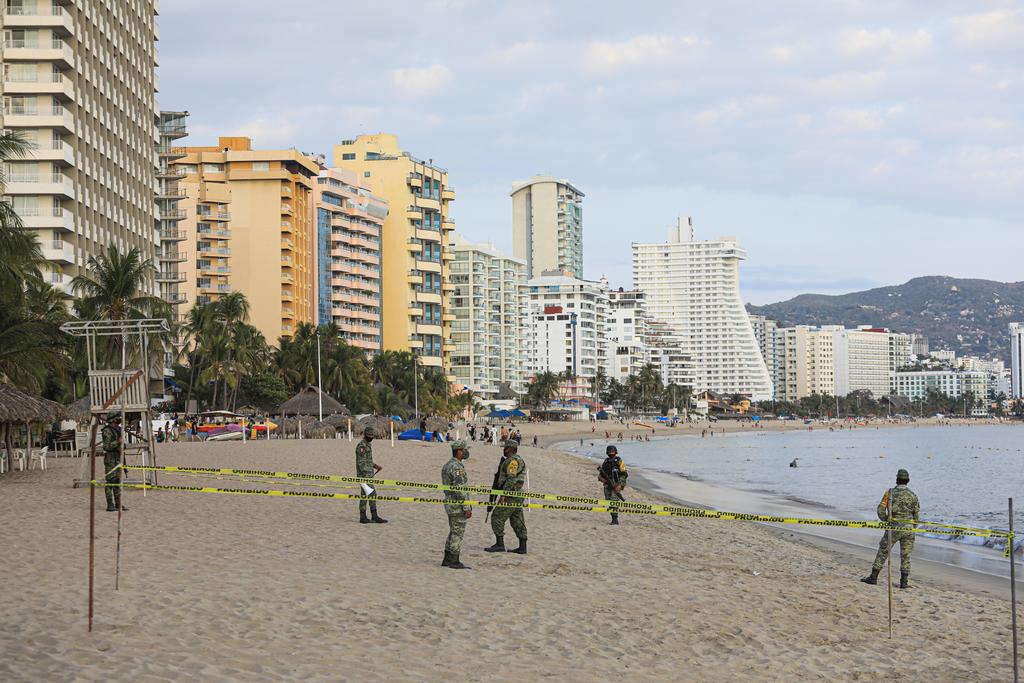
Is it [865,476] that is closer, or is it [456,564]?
[456,564]

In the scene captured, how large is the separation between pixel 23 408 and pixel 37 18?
45553 mm

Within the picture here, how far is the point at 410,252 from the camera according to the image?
137 m

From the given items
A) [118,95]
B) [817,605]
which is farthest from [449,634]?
[118,95]

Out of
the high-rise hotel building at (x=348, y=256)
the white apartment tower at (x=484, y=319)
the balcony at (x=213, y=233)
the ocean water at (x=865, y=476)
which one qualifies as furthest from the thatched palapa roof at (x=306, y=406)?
the white apartment tower at (x=484, y=319)

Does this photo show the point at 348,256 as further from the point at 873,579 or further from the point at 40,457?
the point at 873,579

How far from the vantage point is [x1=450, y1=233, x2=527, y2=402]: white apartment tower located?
17312 cm

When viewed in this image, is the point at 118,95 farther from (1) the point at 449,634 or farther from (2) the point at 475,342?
(2) the point at 475,342

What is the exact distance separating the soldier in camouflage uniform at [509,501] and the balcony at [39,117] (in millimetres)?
56985

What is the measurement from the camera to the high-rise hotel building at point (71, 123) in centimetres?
6538

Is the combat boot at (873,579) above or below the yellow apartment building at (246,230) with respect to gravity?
below

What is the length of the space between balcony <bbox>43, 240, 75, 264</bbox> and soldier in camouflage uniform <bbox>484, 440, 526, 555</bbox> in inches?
2128

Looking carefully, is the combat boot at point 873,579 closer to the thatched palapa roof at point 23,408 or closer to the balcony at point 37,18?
the thatched palapa roof at point 23,408

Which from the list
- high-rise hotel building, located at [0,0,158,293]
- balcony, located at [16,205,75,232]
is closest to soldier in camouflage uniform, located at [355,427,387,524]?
high-rise hotel building, located at [0,0,158,293]

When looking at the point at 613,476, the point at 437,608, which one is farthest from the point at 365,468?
the point at 437,608
